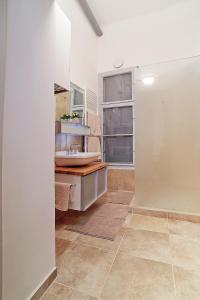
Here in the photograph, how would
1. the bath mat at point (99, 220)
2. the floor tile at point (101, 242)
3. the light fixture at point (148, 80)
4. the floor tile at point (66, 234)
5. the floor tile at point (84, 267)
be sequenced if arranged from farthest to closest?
the light fixture at point (148, 80)
the bath mat at point (99, 220)
the floor tile at point (66, 234)
the floor tile at point (101, 242)
the floor tile at point (84, 267)

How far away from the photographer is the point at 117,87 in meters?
3.46

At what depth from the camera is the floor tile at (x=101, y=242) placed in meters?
1.66

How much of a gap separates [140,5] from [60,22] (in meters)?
2.10

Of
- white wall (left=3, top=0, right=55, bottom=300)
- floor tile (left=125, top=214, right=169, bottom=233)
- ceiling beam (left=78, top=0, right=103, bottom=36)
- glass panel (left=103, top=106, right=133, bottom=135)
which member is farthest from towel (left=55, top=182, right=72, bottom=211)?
ceiling beam (left=78, top=0, right=103, bottom=36)

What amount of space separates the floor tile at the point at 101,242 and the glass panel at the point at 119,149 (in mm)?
1759

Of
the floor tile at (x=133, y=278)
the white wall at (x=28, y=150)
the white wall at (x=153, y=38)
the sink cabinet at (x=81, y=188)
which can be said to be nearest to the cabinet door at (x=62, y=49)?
the white wall at (x=28, y=150)

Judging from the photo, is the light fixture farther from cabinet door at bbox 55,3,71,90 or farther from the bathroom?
cabinet door at bbox 55,3,71,90

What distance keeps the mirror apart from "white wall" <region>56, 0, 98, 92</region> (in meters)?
0.14

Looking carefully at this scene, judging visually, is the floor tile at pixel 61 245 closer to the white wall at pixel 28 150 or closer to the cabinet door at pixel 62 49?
the white wall at pixel 28 150

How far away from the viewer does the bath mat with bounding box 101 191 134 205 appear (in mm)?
2822

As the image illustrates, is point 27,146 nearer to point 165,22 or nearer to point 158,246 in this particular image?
point 158,246

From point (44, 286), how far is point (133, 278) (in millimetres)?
628

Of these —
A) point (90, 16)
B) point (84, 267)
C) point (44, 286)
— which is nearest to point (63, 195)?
point (84, 267)

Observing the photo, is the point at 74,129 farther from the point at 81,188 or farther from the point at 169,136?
the point at 169,136
